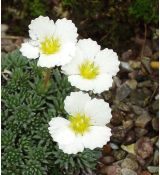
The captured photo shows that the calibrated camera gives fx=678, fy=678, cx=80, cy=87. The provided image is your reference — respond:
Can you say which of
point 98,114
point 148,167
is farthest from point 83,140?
point 148,167

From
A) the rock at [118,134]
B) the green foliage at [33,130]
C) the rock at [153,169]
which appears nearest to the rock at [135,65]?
the rock at [118,134]

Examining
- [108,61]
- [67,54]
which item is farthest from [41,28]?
[108,61]

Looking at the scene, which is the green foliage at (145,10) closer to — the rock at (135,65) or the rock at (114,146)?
the rock at (135,65)

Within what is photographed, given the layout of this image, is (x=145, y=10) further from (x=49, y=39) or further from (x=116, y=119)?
(x=49, y=39)

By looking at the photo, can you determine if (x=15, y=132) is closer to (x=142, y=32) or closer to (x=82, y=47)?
(x=82, y=47)

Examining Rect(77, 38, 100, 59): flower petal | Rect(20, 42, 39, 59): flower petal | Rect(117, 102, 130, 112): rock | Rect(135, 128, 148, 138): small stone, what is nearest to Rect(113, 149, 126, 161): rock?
Rect(135, 128, 148, 138): small stone

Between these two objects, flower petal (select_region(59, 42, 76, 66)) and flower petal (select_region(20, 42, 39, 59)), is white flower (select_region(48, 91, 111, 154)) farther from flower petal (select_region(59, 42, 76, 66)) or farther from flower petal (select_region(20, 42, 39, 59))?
flower petal (select_region(20, 42, 39, 59))
